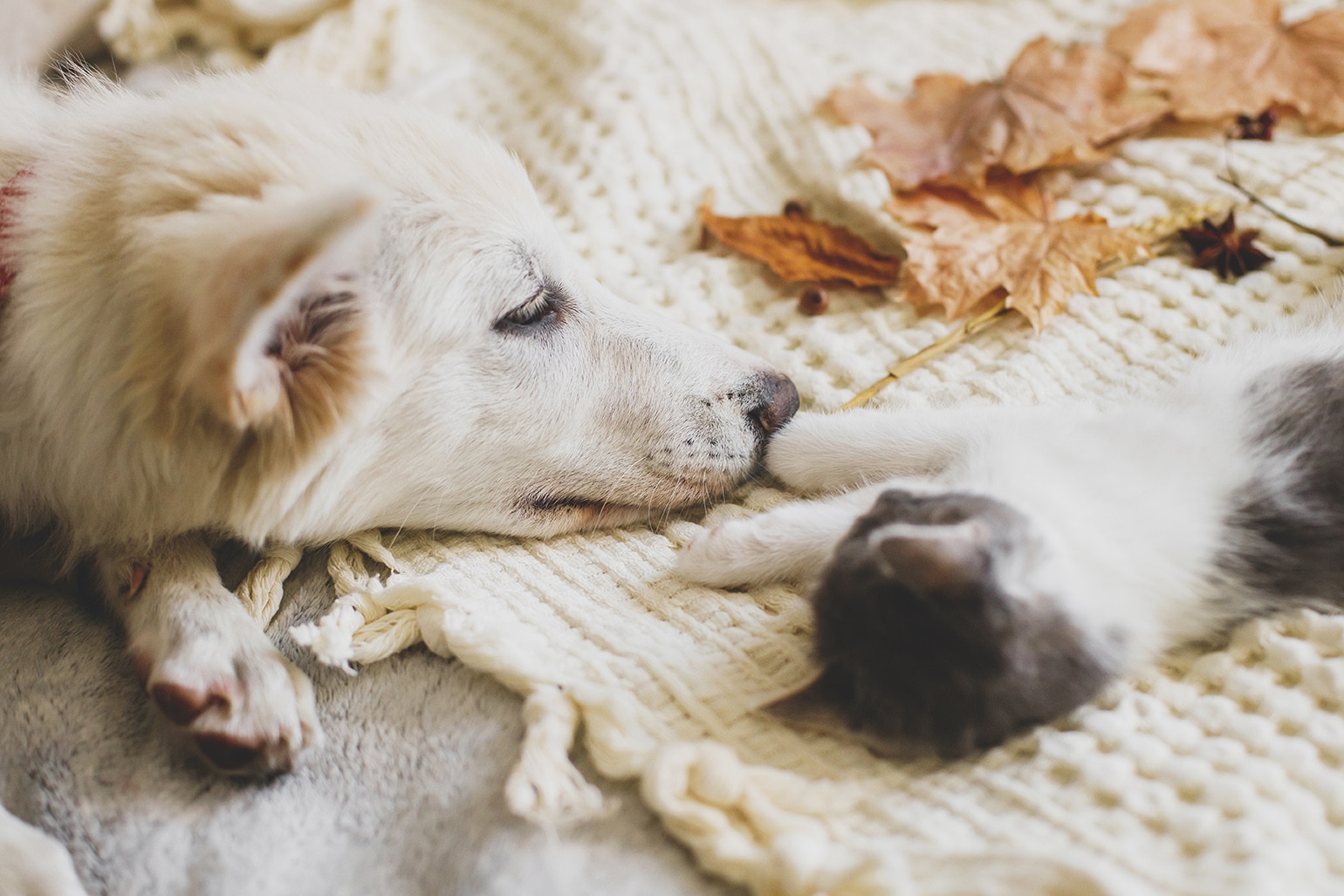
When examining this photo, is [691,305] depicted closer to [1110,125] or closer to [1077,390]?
[1077,390]

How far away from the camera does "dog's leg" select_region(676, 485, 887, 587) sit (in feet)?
4.45

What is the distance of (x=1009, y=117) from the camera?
1.98m

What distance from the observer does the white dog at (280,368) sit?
1.17 metres

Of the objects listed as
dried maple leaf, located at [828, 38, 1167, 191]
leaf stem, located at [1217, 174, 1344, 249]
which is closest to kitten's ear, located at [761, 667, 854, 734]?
dried maple leaf, located at [828, 38, 1167, 191]

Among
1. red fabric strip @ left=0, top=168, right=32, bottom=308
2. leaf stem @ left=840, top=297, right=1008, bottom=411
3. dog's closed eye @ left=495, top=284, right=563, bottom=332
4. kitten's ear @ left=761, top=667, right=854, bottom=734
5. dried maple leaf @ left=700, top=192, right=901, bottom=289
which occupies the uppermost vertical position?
red fabric strip @ left=0, top=168, right=32, bottom=308

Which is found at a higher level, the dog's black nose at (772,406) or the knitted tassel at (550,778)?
the dog's black nose at (772,406)

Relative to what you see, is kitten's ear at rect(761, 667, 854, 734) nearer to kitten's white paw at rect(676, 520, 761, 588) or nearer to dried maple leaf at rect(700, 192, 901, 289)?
kitten's white paw at rect(676, 520, 761, 588)

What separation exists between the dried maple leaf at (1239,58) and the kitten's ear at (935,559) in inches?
56.3

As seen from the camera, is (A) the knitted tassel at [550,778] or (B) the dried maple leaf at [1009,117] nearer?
(A) the knitted tassel at [550,778]

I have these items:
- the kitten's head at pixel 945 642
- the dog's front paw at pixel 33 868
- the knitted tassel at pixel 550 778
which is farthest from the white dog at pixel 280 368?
the kitten's head at pixel 945 642

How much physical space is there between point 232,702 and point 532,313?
2.31ft

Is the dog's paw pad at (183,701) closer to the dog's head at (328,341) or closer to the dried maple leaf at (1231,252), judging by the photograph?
the dog's head at (328,341)

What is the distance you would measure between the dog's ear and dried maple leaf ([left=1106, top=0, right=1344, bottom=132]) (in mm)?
1725

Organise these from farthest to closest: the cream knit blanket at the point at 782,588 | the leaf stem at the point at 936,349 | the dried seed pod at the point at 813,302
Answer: the dried seed pod at the point at 813,302, the leaf stem at the point at 936,349, the cream knit blanket at the point at 782,588
